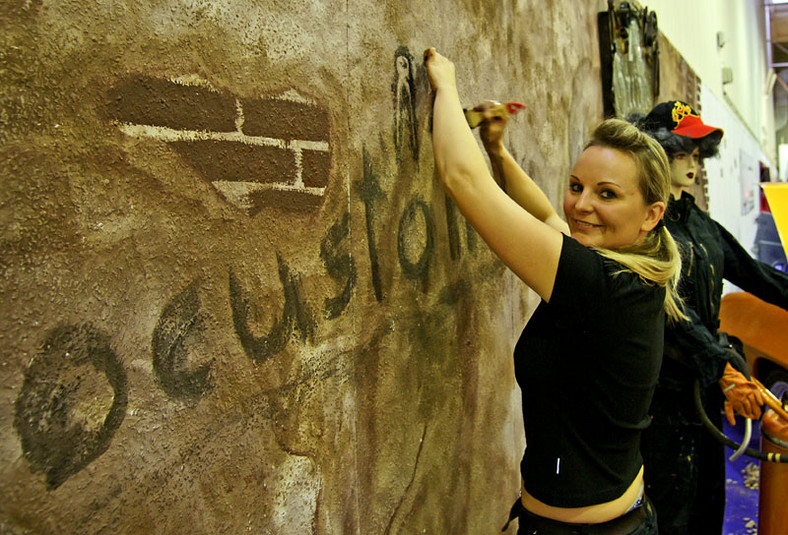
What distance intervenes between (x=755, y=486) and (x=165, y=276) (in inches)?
173

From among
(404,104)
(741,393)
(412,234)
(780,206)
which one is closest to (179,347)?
(412,234)

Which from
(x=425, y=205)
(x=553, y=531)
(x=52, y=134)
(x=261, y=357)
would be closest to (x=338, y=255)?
(x=261, y=357)

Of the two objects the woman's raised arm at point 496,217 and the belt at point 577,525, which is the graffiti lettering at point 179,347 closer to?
the woman's raised arm at point 496,217

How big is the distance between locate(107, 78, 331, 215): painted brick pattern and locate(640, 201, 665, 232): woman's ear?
2.79 feet

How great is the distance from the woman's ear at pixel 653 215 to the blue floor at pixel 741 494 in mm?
2587

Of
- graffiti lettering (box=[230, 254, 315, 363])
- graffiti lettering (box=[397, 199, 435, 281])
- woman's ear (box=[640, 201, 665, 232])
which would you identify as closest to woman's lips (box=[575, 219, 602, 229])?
woman's ear (box=[640, 201, 665, 232])

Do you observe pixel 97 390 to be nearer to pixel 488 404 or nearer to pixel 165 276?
pixel 165 276

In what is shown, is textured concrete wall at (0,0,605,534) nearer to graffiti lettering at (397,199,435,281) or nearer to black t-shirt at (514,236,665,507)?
graffiti lettering at (397,199,435,281)

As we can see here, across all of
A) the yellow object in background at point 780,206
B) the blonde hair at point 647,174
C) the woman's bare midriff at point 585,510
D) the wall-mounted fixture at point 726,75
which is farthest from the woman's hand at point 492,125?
the wall-mounted fixture at point 726,75

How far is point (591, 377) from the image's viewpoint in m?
1.41

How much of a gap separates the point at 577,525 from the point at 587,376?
15.4 inches

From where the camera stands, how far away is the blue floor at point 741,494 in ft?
11.7

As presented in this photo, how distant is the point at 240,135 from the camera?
46.8 inches

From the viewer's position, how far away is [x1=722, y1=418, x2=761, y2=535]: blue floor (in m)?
3.58
